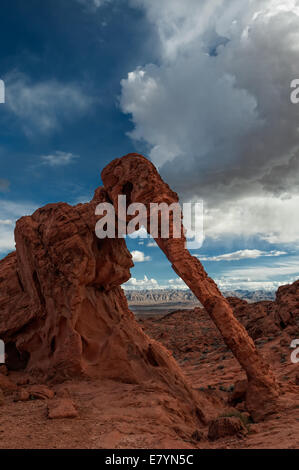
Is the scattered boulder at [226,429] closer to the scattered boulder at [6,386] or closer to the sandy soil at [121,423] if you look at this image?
the sandy soil at [121,423]

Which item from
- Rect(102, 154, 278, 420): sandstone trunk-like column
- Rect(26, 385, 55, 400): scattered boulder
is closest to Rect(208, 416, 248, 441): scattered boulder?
Rect(102, 154, 278, 420): sandstone trunk-like column

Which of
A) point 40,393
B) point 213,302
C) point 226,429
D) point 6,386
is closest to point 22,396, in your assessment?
point 40,393

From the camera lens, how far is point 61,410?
20.0ft

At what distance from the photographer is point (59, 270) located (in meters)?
9.98

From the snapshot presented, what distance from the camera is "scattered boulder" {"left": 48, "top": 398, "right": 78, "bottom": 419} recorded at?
19.5 ft

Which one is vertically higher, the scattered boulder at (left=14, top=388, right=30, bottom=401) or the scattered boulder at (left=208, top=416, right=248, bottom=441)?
the scattered boulder at (left=14, top=388, right=30, bottom=401)

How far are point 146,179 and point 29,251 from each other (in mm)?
5296

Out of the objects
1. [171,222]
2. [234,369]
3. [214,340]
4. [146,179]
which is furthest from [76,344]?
[214,340]

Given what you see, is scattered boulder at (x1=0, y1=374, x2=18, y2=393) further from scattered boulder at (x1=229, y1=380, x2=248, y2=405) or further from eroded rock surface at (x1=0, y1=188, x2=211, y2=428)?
scattered boulder at (x1=229, y1=380, x2=248, y2=405)

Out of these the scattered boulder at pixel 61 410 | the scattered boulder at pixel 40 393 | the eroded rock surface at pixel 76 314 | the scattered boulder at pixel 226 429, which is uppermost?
the eroded rock surface at pixel 76 314

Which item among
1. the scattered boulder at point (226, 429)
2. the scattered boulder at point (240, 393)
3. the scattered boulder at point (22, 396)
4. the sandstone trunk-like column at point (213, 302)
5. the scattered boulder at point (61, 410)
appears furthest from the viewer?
the scattered boulder at point (240, 393)

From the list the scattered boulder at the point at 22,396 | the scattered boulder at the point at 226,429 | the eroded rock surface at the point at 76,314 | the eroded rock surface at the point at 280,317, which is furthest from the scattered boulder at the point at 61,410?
the eroded rock surface at the point at 280,317

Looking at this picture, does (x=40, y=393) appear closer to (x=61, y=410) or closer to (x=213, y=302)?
(x=61, y=410)

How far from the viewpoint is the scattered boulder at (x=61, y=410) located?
19.5 feet
